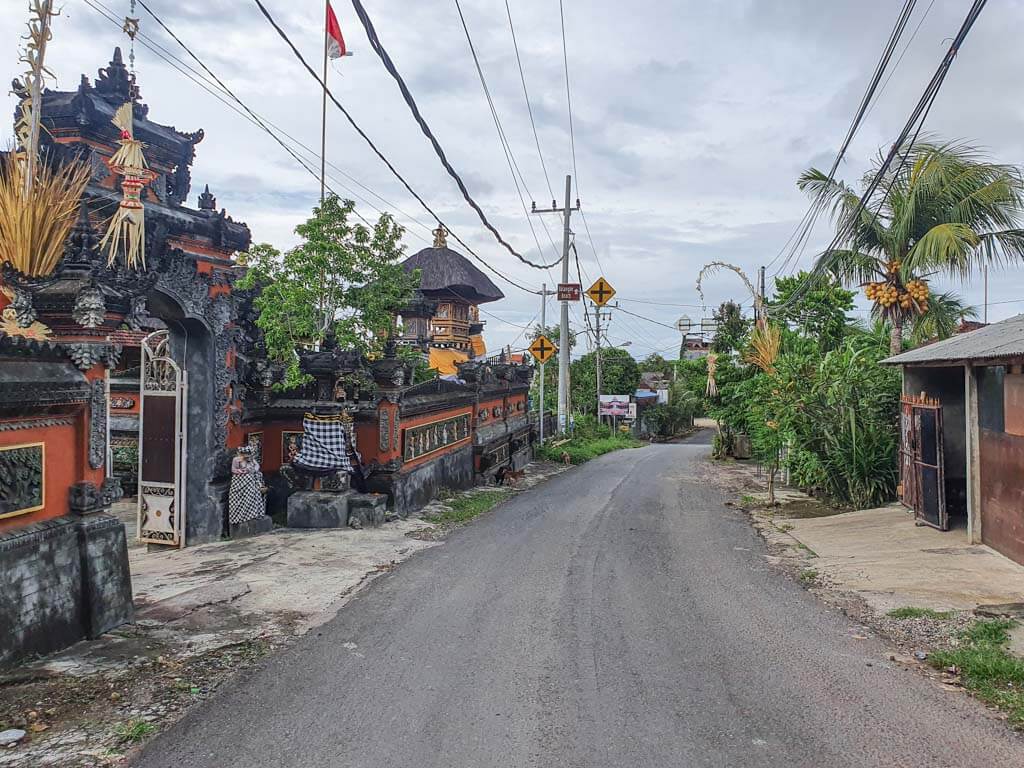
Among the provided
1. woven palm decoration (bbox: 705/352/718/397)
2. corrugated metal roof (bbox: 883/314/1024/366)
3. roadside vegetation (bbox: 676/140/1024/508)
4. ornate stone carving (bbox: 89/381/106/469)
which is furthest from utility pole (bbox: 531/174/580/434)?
ornate stone carving (bbox: 89/381/106/469)

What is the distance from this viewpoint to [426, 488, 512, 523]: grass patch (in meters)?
13.9

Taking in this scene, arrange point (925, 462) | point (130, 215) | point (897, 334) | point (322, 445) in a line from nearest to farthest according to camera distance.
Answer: point (130, 215)
point (925, 462)
point (322, 445)
point (897, 334)

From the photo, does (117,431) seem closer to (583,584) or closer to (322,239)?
(322,239)

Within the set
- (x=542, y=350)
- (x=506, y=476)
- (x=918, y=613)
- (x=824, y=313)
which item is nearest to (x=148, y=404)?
(x=918, y=613)

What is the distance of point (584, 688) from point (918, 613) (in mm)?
4020

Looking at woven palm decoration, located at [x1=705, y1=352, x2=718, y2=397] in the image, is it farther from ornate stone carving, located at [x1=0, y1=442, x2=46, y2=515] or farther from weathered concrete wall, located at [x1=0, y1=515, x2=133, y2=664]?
ornate stone carving, located at [x1=0, y1=442, x2=46, y2=515]

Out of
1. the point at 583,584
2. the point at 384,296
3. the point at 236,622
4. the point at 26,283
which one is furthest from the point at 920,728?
the point at 384,296

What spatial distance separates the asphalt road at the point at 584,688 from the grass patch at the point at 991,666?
0.21 m

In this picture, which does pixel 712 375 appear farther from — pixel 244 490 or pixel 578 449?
pixel 244 490

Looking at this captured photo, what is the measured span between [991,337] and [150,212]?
44.0 feet

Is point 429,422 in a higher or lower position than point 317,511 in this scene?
higher

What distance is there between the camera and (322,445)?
12.4m

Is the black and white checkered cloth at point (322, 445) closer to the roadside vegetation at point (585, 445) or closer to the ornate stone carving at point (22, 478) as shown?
the ornate stone carving at point (22, 478)

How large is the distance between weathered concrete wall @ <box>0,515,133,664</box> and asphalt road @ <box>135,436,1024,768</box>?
1906 mm
